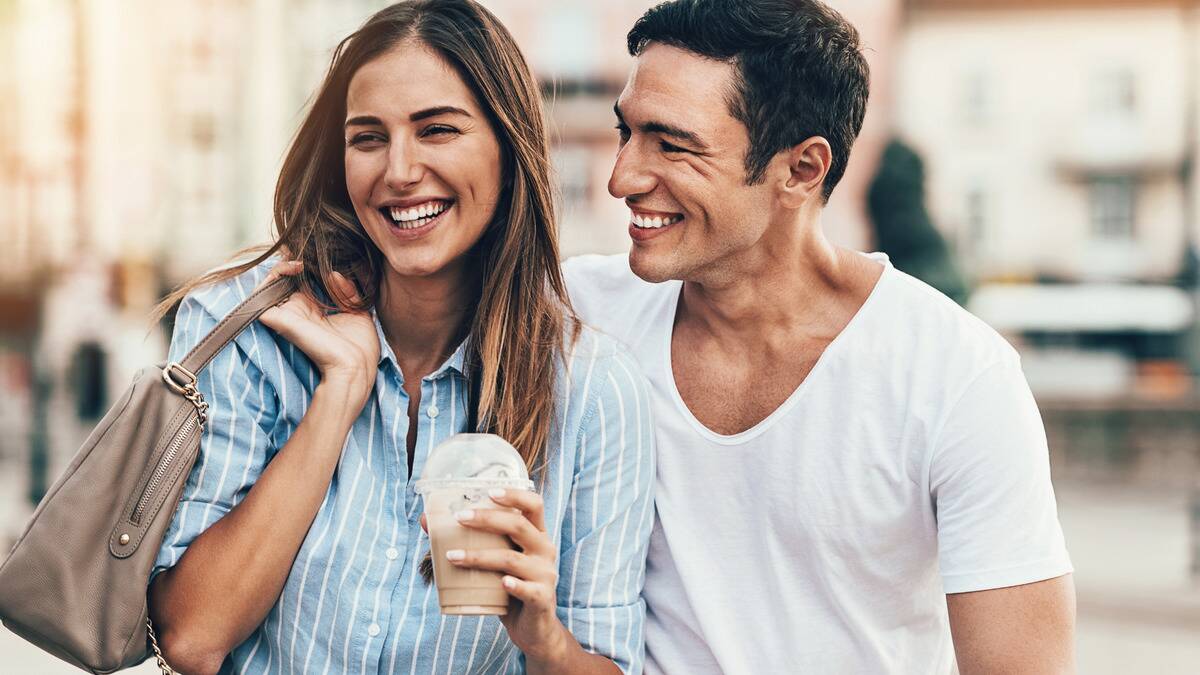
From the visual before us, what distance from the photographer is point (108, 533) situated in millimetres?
2283

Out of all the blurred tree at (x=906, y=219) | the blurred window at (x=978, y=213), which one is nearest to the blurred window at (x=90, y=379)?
the blurred tree at (x=906, y=219)

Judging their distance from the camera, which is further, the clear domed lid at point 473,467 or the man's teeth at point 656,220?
the man's teeth at point 656,220

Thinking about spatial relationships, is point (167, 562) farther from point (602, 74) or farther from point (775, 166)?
point (602, 74)

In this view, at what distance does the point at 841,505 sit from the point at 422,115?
113 centimetres

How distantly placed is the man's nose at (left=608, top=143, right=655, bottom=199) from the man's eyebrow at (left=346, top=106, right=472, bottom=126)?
40 centimetres

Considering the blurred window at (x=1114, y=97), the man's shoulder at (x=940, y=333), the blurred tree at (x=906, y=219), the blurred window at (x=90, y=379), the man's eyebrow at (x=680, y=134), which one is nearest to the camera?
the man's shoulder at (x=940, y=333)

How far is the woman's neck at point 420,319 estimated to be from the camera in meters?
2.73

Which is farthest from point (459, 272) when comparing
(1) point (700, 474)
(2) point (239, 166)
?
(2) point (239, 166)

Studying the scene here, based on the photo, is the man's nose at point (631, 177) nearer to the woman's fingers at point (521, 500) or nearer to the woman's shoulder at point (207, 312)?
the woman's shoulder at point (207, 312)

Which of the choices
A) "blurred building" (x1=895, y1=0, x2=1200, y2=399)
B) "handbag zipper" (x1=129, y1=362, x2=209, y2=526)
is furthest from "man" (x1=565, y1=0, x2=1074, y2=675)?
"blurred building" (x1=895, y1=0, x2=1200, y2=399)

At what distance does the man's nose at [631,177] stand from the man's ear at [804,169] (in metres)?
0.32

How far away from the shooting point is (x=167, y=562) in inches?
93.0

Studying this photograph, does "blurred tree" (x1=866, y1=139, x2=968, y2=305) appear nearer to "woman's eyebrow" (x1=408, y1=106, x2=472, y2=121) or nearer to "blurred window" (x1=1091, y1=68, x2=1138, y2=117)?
"woman's eyebrow" (x1=408, y1=106, x2=472, y2=121)

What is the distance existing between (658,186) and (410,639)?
1.05 meters
